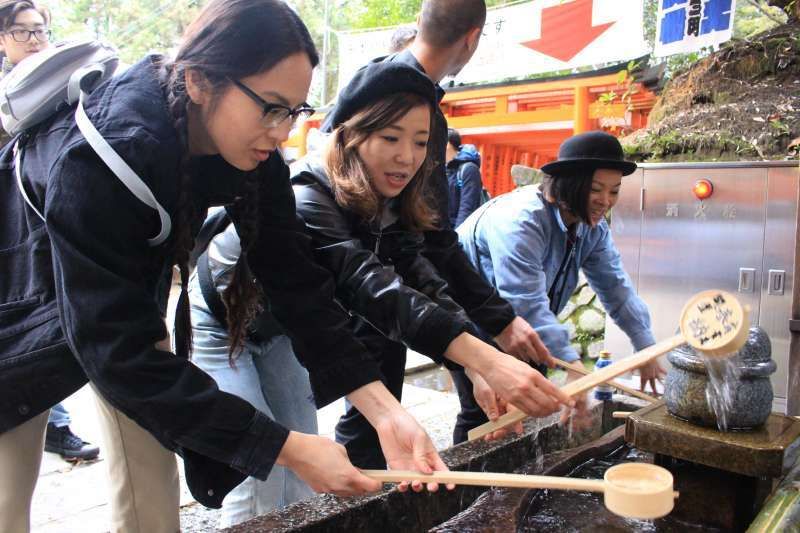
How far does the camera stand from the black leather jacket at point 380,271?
2.15 meters

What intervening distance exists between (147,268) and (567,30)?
29.5 ft

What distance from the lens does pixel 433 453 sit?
5.66 ft

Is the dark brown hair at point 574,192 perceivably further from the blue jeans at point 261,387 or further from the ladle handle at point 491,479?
the ladle handle at point 491,479

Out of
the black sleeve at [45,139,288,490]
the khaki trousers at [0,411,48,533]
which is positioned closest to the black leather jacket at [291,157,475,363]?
the black sleeve at [45,139,288,490]

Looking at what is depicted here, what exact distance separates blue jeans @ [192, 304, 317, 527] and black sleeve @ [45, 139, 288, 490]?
0.96 metres

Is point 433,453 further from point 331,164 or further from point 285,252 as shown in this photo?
point 331,164

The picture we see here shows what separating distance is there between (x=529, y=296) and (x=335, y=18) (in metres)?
20.7

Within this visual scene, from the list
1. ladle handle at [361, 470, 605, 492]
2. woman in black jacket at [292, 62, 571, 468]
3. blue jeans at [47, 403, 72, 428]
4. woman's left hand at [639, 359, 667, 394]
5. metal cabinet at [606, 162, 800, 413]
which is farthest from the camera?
metal cabinet at [606, 162, 800, 413]

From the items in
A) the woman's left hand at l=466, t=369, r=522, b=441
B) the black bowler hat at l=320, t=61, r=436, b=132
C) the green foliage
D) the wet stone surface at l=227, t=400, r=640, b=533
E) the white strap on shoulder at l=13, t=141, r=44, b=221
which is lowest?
the wet stone surface at l=227, t=400, r=640, b=533

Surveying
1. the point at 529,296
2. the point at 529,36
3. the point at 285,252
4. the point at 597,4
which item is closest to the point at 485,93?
the point at 529,36

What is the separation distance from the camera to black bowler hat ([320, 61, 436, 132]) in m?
2.36

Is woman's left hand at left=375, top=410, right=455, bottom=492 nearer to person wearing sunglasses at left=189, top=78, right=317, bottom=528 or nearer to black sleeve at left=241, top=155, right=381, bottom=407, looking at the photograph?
black sleeve at left=241, top=155, right=381, bottom=407

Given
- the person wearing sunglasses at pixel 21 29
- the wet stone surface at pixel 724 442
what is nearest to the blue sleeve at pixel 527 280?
the wet stone surface at pixel 724 442

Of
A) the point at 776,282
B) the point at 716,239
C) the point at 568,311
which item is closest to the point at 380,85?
the point at 716,239
